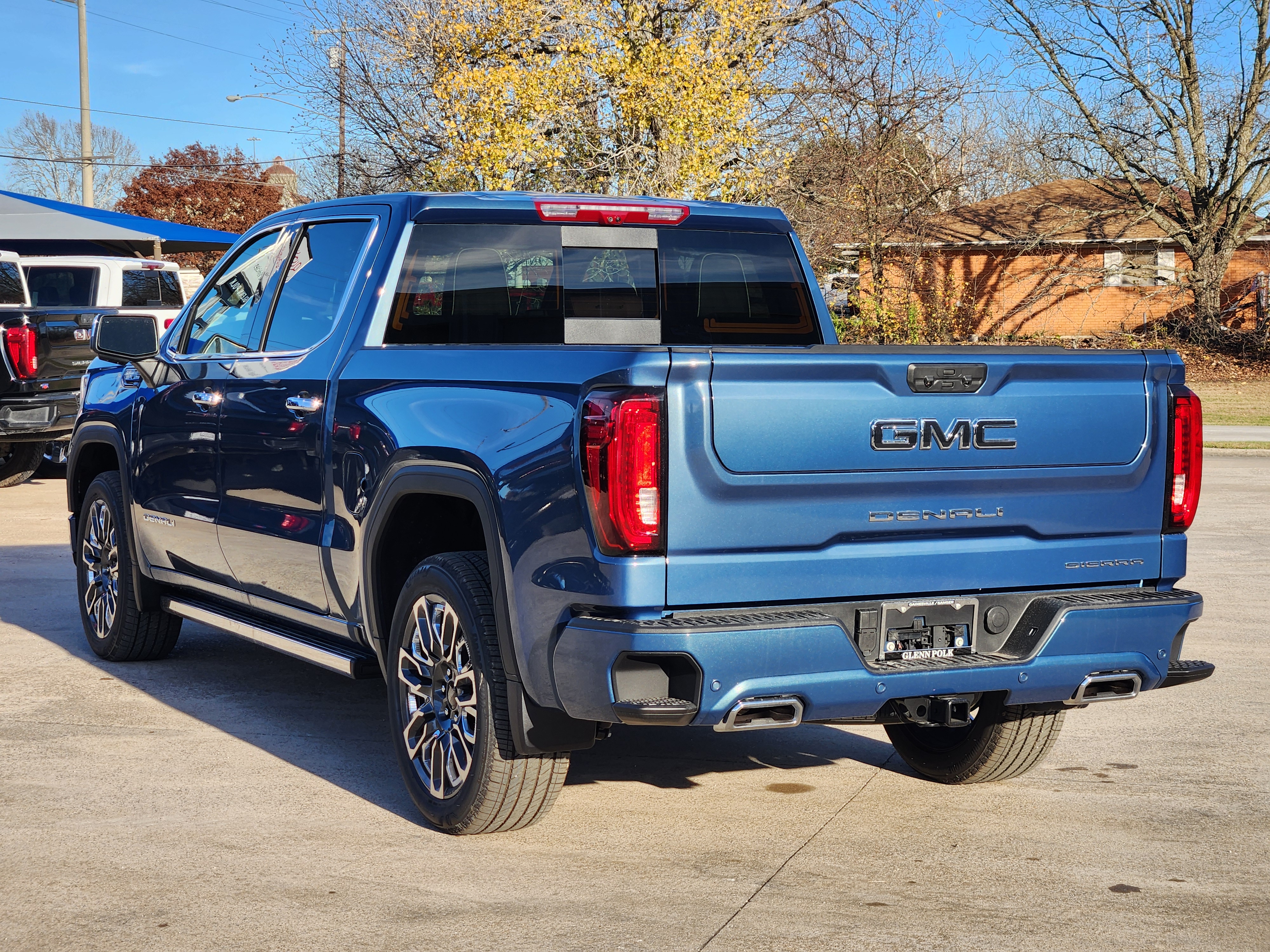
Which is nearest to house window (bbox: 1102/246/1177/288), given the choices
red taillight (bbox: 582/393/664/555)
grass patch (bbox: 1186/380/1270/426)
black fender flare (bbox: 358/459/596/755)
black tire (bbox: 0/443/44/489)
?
grass patch (bbox: 1186/380/1270/426)

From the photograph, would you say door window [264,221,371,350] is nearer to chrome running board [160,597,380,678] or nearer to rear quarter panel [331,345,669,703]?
rear quarter panel [331,345,669,703]

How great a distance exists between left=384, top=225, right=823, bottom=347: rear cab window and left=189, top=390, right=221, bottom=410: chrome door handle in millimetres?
1140

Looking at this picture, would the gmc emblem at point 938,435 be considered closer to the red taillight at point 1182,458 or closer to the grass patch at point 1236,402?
the red taillight at point 1182,458

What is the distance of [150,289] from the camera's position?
692 inches

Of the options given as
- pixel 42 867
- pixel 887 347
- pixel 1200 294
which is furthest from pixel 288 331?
pixel 1200 294

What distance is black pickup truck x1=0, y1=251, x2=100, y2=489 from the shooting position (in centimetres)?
1375

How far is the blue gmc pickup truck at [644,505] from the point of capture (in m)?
3.80

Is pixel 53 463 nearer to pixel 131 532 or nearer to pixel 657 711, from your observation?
pixel 131 532

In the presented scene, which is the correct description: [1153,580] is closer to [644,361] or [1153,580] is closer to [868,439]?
[868,439]

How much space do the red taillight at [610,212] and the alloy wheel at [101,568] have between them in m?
2.94

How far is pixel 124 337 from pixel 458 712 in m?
2.86

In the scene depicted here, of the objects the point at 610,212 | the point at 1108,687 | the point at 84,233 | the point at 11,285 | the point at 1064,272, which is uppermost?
the point at 84,233

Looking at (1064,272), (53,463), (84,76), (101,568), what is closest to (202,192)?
(84,76)

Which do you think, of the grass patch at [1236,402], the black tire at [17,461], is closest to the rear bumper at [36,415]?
the black tire at [17,461]
